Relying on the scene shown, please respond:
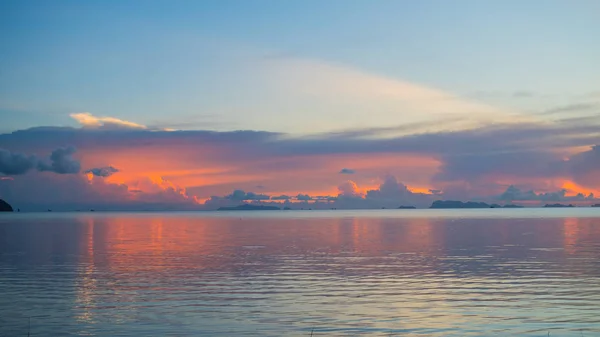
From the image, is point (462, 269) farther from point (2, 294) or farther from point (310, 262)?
point (2, 294)

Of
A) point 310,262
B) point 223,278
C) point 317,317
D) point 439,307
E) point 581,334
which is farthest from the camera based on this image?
point 310,262

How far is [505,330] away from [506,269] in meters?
25.2

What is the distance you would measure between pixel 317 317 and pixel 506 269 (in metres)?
26.9

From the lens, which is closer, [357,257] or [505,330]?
[505,330]

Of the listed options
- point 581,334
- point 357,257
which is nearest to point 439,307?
point 581,334

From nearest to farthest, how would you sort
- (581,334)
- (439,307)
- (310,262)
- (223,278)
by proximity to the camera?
1. (581,334)
2. (439,307)
3. (223,278)
4. (310,262)

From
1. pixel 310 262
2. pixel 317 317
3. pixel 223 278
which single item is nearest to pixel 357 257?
pixel 310 262

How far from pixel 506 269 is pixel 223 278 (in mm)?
Result: 24145

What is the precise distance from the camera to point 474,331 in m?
27.9

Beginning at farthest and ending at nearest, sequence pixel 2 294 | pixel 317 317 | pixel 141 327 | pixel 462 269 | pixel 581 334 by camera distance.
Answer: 1. pixel 462 269
2. pixel 2 294
3. pixel 317 317
4. pixel 141 327
5. pixel 581 334

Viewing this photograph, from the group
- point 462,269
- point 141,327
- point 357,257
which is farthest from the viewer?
point 357,257

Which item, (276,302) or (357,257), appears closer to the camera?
(276,302)

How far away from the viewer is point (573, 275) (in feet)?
156

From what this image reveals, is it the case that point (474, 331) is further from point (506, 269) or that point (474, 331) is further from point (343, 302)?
point (506, 269)
